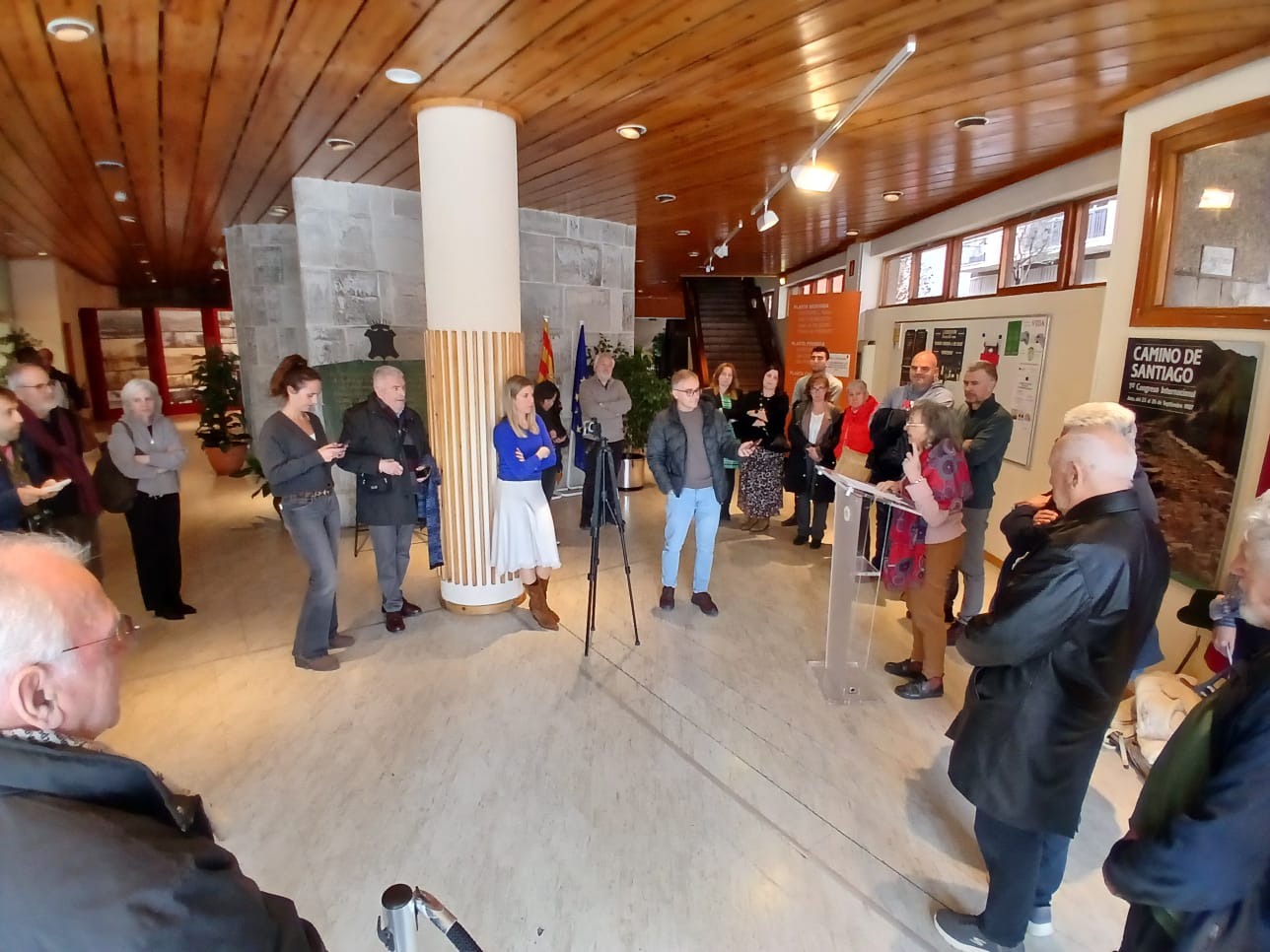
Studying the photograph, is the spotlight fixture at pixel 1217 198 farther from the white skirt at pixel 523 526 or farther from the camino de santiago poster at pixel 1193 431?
the white skirt at pixel 523 526

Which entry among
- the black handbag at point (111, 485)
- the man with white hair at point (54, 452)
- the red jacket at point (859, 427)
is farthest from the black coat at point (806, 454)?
the man with white hair at point (54, 452)

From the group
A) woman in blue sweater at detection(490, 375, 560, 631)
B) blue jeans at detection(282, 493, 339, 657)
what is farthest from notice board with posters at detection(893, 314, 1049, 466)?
blue jeans at detection(282, 493, 339, 657)

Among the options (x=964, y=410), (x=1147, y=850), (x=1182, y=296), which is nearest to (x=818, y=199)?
(x=964, y=410)

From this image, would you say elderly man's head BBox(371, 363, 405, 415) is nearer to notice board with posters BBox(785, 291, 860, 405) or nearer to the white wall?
the white wall

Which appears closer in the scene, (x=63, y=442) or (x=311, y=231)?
(x=63, y=442)

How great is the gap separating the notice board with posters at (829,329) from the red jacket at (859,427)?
9.59 ft

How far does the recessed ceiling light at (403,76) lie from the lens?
3143mm

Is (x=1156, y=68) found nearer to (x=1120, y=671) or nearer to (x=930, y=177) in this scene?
(x=930, y=177)

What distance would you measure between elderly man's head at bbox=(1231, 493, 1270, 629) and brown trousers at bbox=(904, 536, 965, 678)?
6.22 ft

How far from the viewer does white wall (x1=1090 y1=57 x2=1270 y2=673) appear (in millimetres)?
2857

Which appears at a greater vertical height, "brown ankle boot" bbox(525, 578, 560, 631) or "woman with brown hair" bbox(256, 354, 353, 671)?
"woman with brown hair" bbox(256, 354, 353, 671)

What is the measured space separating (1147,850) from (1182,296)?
3140 mm

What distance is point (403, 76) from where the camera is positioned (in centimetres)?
320

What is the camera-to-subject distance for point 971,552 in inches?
159
